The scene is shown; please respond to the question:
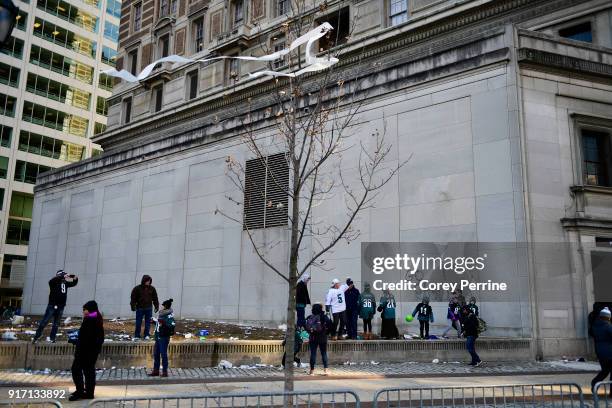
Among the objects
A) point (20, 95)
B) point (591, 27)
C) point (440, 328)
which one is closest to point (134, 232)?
point (440, 328)

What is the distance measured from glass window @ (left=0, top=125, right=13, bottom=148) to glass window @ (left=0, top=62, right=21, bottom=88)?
4.68m

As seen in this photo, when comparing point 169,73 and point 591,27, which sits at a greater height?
point 169,73

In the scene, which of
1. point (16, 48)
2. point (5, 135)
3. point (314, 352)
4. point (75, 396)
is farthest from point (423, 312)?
point (16, 48)

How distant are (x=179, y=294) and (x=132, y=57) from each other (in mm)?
29125

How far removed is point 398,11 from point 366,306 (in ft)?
61.3

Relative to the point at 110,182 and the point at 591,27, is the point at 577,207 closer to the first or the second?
the point at 591,27

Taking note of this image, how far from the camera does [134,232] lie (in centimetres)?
2914

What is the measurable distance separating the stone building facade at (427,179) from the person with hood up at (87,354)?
6.64 meters

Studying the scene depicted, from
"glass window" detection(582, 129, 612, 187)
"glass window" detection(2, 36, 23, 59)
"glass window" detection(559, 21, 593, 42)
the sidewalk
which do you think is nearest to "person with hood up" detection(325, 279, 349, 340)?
the sidewalk

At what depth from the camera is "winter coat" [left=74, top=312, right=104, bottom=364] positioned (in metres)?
9.95

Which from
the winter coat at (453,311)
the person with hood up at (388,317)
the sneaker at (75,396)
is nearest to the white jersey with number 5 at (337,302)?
the person with hood up at (388,317)

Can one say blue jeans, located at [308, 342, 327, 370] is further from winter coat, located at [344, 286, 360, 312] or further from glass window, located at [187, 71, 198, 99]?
glass window, located at [187, 71, 198, 99]

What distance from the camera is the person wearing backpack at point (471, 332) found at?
14953 millimetres

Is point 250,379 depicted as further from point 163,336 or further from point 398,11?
point 398,11
